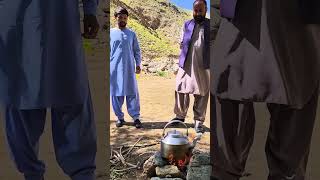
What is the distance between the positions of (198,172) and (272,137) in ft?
5.01

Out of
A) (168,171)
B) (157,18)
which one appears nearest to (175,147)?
(168,171)

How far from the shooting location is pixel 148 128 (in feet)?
22.2

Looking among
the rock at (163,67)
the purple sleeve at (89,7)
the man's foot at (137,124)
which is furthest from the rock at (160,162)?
the rock at (163,67)

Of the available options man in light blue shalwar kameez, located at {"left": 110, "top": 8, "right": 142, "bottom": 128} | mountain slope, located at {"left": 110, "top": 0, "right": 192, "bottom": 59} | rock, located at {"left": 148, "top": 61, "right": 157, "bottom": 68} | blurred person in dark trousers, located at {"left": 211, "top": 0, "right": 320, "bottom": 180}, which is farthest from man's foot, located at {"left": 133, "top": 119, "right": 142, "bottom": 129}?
mountain slope, located at {"left": 110, "top": 0, "right": 192, "bottom": 59}

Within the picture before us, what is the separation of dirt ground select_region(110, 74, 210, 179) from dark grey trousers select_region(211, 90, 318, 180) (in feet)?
6.25

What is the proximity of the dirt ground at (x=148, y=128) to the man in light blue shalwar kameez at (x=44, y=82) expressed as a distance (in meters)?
1.70

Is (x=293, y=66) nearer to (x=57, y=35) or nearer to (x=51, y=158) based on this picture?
(x=57, y=35)

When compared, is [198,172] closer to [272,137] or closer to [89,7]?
[272,137]

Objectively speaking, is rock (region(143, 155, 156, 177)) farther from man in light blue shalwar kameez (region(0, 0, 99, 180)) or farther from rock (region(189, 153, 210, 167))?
man in light blue shalwar kameez (region(0, 0, 99, 180))

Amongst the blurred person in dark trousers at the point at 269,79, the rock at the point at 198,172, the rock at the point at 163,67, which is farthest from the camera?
the rock at the point at 163,67

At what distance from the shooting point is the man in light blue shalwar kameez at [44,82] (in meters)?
2.30

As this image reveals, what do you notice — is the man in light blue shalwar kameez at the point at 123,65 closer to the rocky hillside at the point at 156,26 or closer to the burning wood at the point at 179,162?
the burning wood at the point at 179,162

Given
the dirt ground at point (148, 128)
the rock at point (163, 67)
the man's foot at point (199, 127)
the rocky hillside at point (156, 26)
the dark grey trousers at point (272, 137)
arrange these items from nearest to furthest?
the dark grey trousers at point (272, 137) < the dirt ground at point (148, 128) < the man's foot at point (199, 127) < the rock at point (163, 67) < the rocky hillside at point (156, 26)

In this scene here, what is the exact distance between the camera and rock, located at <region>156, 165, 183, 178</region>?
12.8ft
